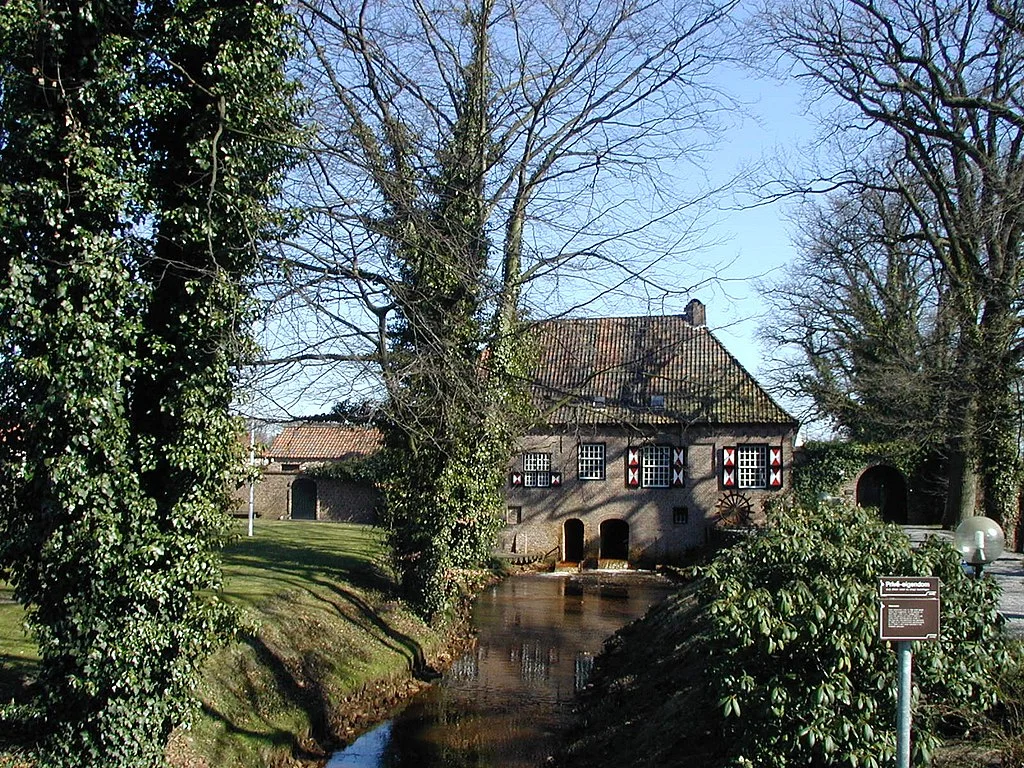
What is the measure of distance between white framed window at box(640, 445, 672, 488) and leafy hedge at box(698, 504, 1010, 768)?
23428 millimetres

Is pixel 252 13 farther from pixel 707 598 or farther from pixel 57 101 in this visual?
pixel 707 598

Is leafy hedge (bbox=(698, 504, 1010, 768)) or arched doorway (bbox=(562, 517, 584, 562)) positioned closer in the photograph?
leafy hedge (bbox=(698, 504, 1010, 768))

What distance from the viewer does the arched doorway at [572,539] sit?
30.7m

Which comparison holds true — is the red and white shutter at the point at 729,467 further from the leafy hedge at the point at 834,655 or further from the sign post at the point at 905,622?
the sign post at the point at 905,622

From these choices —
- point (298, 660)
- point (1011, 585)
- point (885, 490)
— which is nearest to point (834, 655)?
point (298, 660)

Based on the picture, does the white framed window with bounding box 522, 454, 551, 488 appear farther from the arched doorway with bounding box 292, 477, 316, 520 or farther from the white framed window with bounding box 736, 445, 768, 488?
the arched doorway with bounding box 292, 477, 316, 520

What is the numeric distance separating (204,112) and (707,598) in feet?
20.9

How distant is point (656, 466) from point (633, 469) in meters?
0.74

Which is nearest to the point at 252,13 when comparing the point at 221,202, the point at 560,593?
the point at 221,202

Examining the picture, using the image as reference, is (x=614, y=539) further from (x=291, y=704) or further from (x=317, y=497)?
(x=291, y=704)

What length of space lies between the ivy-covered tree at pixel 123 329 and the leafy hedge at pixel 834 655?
16.4 feet

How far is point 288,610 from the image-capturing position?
13.9 meters

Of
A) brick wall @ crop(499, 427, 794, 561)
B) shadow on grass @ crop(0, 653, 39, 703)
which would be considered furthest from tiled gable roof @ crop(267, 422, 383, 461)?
shadow on grass @ crop(0, 653, 39, 703)

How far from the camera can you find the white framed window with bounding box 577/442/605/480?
3073 centimetres
